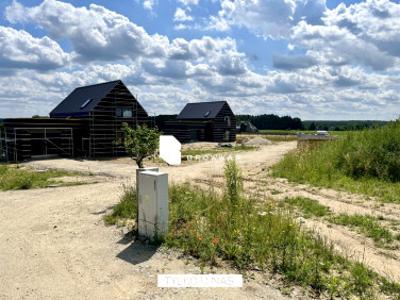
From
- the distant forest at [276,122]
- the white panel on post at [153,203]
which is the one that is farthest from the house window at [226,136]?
the distant forest at [276,122]

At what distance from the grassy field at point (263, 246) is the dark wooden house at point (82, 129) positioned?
21287 mm

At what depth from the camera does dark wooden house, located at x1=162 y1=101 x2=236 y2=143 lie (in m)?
50.2

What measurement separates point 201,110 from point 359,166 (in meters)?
42.0

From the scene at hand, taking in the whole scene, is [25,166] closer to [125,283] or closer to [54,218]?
[54,218]

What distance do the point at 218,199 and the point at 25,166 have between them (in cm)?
1853

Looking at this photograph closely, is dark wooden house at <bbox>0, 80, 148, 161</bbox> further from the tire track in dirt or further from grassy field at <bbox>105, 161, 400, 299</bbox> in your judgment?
grassy field at <bbox>105, 161, 400, 299</bbox>

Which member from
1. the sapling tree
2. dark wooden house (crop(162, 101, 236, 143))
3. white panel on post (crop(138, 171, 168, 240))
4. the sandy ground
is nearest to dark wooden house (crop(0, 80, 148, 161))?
dark wooden house (crop(162, 101, 236, 143))

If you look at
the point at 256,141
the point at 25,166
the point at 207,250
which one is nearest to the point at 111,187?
the point at 207,250

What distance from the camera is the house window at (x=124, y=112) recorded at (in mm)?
32638

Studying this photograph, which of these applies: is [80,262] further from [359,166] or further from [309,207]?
[359,166]

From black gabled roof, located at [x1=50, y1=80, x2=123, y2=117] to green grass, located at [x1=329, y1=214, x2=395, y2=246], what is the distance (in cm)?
2613

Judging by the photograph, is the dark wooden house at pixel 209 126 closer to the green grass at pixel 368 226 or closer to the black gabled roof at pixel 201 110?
the black gabled roof at pixel 201 110

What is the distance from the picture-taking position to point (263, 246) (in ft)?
21.1

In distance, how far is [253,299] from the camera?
492 cm
